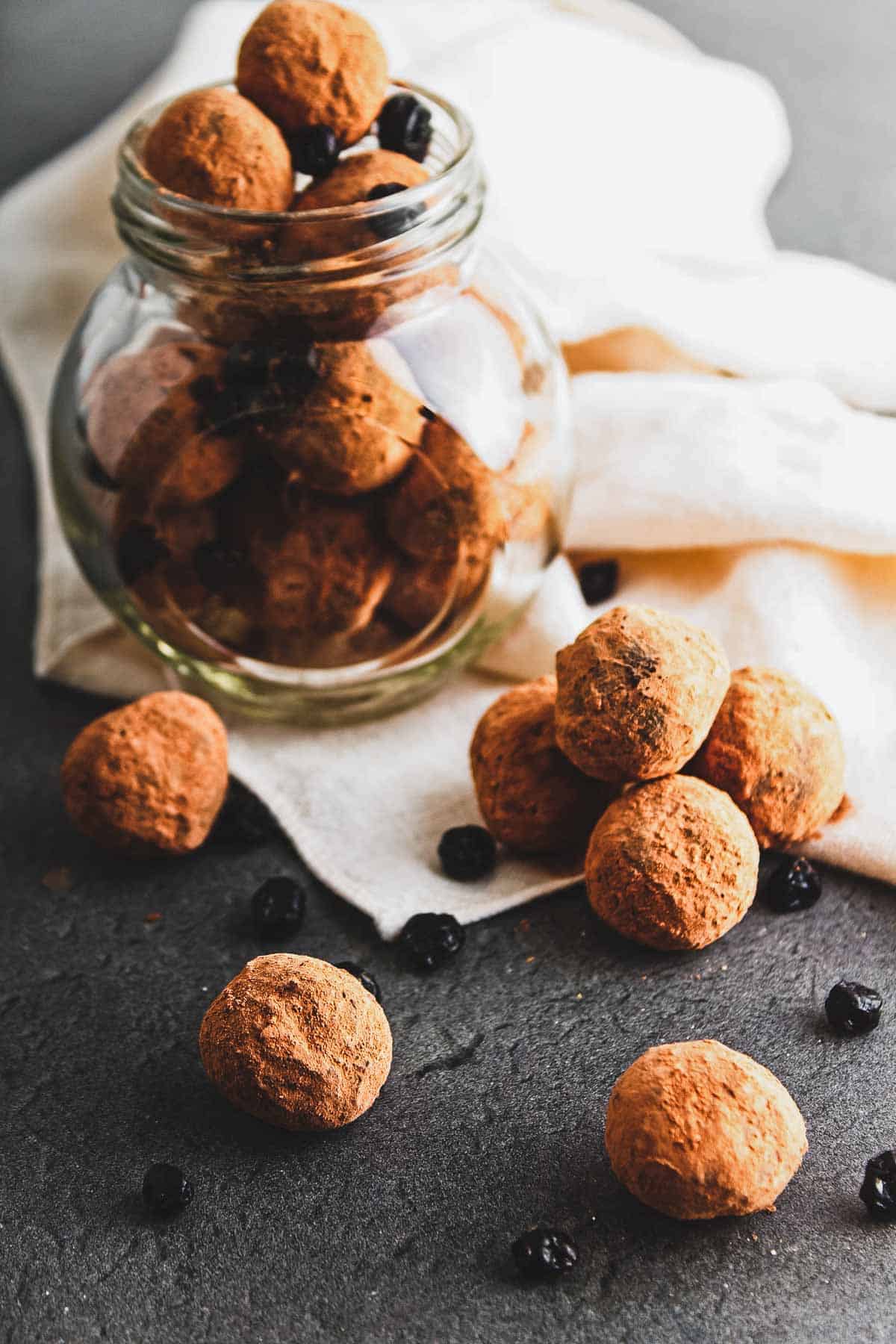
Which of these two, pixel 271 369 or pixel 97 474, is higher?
pixel 271 369

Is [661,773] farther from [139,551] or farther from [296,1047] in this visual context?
[139,551]

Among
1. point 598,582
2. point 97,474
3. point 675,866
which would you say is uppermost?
point 97,474

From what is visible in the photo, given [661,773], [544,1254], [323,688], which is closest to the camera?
[544,1254]

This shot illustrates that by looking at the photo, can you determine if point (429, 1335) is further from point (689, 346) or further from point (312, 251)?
point (689, 346)

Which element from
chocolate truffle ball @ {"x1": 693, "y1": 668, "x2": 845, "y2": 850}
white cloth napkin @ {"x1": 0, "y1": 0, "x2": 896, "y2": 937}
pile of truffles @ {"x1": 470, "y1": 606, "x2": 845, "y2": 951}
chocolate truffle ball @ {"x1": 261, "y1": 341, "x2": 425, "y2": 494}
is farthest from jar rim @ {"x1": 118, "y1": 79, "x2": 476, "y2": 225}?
chocolate truffle ball @ {"x1": 693, "y1": 668, "x2": 845, "y2": 850}

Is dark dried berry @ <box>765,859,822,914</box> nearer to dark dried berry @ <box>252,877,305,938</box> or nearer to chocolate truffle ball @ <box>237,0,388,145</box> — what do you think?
dark dried berry @ <box>252,877,305,938</box>

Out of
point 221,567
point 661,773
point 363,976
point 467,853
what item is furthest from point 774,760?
point 221,567

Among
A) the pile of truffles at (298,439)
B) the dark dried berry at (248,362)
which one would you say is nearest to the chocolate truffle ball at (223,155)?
the pile of truffles at (298,439)
